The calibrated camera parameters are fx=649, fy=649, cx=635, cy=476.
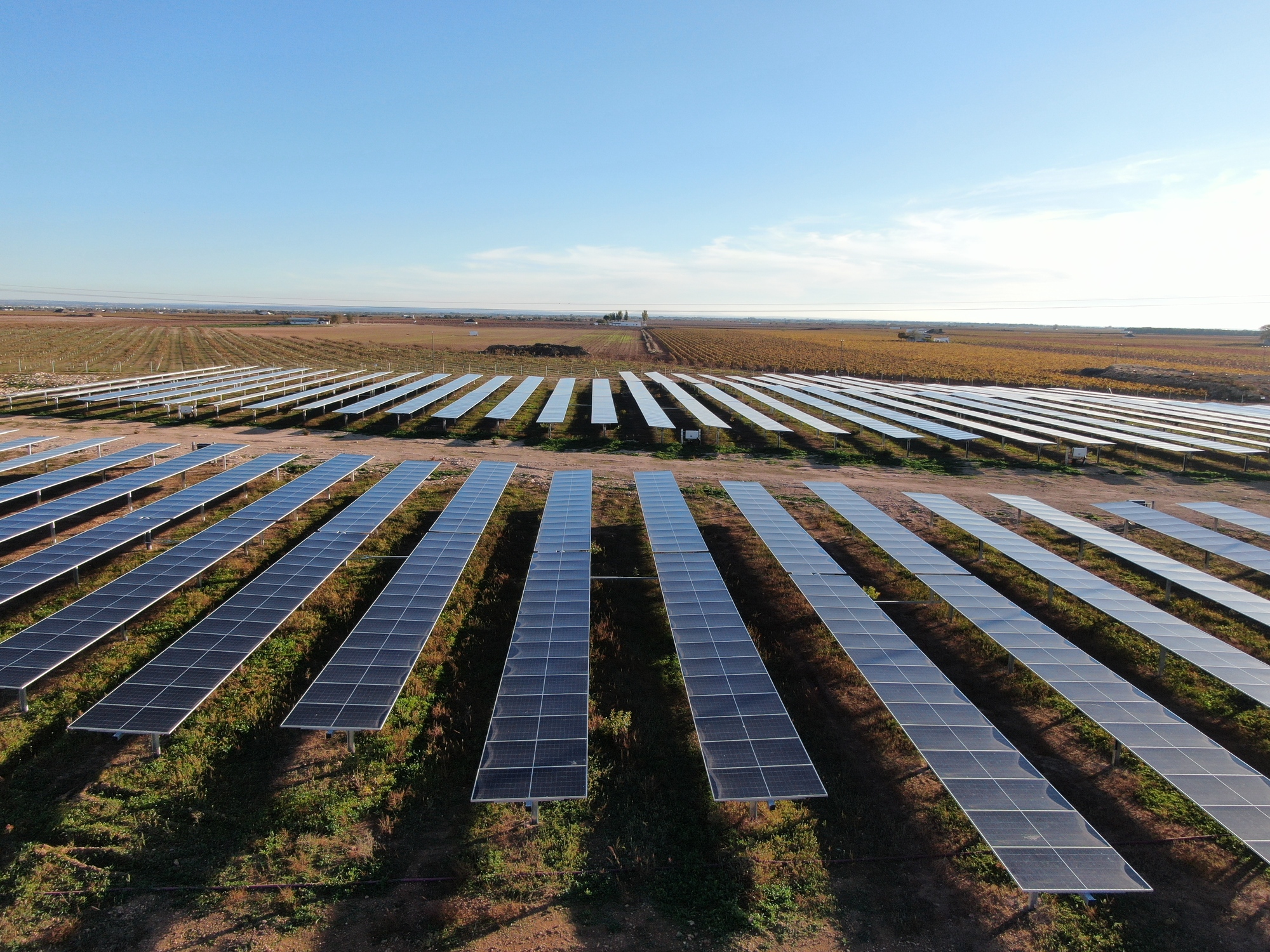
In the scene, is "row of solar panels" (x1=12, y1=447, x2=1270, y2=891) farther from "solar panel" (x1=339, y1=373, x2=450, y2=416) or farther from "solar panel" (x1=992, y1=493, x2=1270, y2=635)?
"solar panel" (x1=339, y1=373, x2=450, y2=416)

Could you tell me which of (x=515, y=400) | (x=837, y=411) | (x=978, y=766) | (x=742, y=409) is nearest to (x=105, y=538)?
(x=978, y=766)

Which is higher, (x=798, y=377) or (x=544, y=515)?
(x=798, y=377)

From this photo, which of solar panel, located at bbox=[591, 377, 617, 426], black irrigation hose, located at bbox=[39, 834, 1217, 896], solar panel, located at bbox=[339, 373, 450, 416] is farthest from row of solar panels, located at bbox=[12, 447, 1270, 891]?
solar panel, located at bbox=[339, 373, 450, 416]

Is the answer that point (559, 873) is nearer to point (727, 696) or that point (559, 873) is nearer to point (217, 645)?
point (727, 696)

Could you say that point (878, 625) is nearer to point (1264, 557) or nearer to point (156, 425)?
point (1264, 557)

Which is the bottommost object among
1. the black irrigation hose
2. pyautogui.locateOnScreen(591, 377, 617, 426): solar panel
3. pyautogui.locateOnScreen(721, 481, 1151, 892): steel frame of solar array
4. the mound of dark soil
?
the black irrigation hose

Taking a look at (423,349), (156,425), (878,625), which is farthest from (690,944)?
(423,349)

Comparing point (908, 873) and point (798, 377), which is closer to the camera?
point (908, 873)
